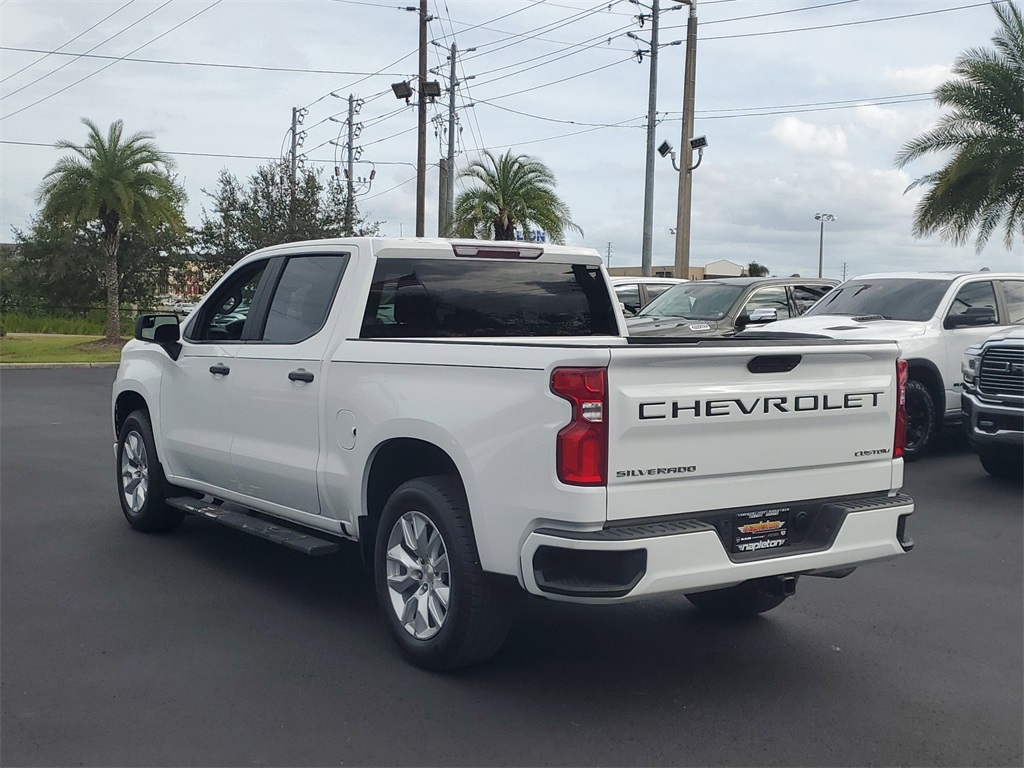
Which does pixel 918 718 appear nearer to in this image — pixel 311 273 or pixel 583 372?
pixel 583 372

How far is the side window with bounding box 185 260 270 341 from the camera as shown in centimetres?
672

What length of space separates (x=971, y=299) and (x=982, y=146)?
12194 millimetres

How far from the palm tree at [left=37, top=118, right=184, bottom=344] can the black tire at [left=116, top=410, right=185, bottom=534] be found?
24235 mm

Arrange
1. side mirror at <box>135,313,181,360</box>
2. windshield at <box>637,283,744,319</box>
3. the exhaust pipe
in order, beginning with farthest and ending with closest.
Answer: windshield at <box>637,283,744,319</box> → side mirror at <box>135,313,181,360</box> → the exhaust pipe

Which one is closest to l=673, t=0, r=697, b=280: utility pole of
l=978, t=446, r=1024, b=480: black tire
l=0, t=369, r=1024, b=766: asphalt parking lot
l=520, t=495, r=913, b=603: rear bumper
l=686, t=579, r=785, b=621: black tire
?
l=978, t=446, r=1024, b=480: black tire

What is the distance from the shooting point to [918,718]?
14.8 ft

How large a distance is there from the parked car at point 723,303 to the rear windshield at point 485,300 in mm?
5959

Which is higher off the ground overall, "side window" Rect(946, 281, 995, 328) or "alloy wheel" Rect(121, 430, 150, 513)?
"side window" Rect(946, 281, 995, 328)

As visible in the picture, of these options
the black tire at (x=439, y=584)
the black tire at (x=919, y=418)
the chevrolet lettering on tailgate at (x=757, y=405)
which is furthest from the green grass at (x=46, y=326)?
the chevrolet lettering on tailgate at (x=757, y=405)

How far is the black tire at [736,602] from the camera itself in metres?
5.69

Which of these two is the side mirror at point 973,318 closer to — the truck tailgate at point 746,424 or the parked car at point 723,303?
the parked car at point 723,303

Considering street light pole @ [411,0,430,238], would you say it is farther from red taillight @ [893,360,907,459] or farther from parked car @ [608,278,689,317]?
red taillight @ [893,360,907,459]

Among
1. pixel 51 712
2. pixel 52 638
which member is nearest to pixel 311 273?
pixel 52 638

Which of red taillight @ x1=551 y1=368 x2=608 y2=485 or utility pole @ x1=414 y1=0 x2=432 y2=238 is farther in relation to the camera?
utility pole @ x1=414 y1=0 x2=432 y2=238
